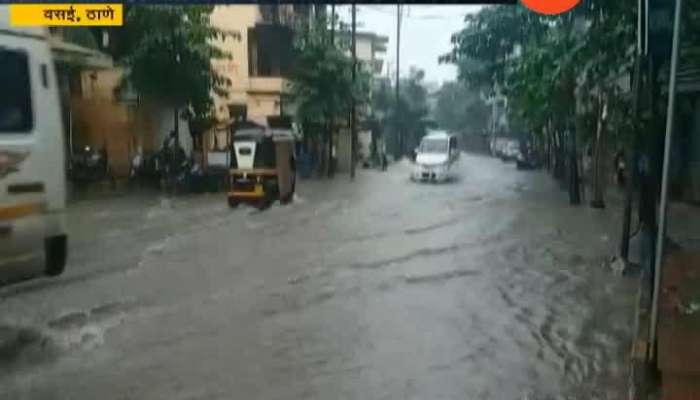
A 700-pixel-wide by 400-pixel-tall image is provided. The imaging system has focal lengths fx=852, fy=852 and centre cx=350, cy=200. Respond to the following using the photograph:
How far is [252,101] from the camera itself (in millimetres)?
32938

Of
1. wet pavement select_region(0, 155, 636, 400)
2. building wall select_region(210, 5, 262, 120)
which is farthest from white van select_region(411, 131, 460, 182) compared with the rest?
wet pavement select_region(0, 155, 636, 400)

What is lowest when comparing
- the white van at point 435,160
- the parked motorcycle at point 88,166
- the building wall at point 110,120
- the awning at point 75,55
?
the white van at point 435,160

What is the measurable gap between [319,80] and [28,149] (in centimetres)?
2560

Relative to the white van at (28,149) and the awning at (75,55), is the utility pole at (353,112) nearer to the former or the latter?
the awning at (75,55)

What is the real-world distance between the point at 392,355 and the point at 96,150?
18523 mm

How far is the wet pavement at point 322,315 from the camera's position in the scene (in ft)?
20.3

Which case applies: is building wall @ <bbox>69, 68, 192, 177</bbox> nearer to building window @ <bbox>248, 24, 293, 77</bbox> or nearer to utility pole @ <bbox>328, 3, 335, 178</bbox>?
building window @ <bbox>248, 24, 293, 77</bbox>

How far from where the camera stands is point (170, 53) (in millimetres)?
23141

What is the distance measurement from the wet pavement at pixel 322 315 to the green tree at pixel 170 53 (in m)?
7.37

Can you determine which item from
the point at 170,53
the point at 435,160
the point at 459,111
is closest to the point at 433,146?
the point at 435,160

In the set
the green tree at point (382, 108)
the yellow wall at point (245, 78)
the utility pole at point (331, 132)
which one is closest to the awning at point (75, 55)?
the yellow wall at point (245, 78)

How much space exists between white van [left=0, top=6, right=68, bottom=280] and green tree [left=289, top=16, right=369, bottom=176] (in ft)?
81.7

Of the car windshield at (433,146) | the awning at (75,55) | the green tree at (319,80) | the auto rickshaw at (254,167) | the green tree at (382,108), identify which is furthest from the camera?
the green tree at (382,108)

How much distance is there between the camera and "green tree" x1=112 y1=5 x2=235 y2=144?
22844 mm
